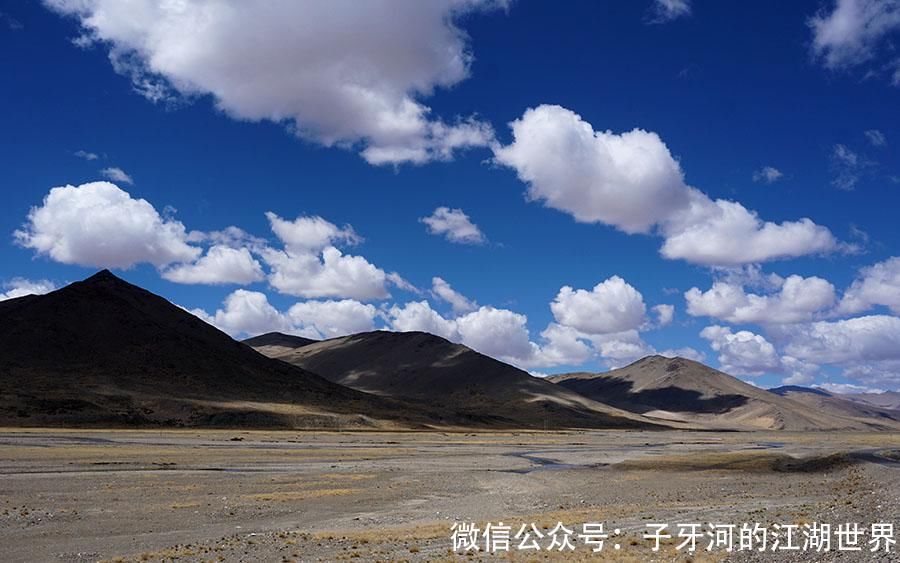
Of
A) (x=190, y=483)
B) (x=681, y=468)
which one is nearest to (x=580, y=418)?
(x=681, y=468)

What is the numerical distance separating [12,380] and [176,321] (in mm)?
56991

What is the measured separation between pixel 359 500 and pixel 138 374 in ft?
375

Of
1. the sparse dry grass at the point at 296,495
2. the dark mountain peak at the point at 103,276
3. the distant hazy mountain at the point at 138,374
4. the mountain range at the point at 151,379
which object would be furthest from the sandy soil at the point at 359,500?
the dark mountain peak at the point at 103,276

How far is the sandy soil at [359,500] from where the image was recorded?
20.3 m

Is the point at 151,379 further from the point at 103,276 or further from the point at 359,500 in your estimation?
the point at 359,500

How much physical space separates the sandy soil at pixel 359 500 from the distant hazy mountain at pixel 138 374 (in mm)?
46727

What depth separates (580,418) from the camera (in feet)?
633

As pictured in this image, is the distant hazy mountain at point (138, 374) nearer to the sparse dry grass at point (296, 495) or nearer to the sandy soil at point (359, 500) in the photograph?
the sandy soil at point (359, 500)

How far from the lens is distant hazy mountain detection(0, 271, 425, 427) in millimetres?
106500

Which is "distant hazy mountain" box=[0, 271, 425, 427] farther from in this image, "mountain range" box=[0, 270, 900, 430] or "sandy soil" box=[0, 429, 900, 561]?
"sandy soil" box=[0, 429, 900, 561]

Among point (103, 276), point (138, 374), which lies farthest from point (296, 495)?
point (103, 276)

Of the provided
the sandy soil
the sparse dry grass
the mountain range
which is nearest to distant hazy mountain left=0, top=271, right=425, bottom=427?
the mountain range

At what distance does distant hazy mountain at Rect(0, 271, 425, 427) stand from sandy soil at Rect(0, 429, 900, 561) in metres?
46.7

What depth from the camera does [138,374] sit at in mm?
134125
